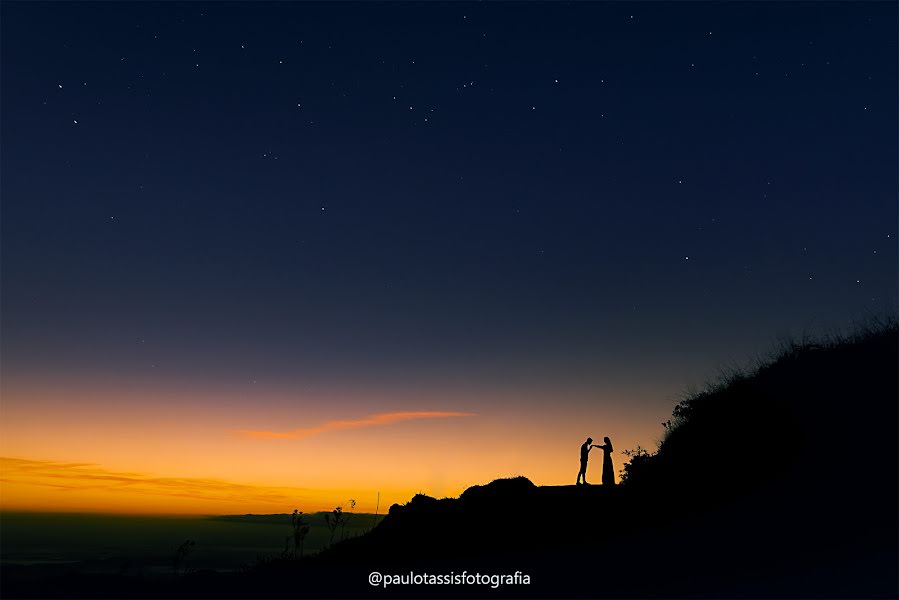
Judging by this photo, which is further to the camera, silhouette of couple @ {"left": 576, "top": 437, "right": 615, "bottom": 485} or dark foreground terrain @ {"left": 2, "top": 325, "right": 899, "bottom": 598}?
silhouette of couple @ {"left": 576, "top": 437, "right": 615, "bottom": 485}

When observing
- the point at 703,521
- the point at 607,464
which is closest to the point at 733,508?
the point at 703,521

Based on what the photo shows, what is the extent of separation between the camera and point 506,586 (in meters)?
11.9

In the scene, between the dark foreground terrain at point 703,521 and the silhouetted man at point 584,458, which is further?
the silhouetted man at point 584,458

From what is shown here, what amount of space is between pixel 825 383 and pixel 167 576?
62.0 feet

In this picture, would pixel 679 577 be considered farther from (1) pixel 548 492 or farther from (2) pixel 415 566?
(1) pixel 548 492

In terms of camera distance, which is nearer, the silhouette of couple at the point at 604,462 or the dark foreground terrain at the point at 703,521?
the dark foreground terrain at the point at 703,521

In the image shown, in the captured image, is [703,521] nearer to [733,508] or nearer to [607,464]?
[733,508]

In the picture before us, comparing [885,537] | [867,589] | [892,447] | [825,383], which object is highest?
[825,383]

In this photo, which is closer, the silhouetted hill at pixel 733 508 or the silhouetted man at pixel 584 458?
the silhouetted hill at pixel 733 508

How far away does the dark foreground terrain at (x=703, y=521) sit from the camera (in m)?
11.2

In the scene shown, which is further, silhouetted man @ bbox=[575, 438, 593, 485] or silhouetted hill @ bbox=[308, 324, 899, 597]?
silhouetted man @ bbox=[575, 438, 593, 485]

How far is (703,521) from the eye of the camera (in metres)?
14.9

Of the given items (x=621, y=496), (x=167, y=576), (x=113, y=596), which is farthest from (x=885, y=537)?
(x=167, y=576)

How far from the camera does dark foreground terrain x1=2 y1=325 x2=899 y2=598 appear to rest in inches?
439
